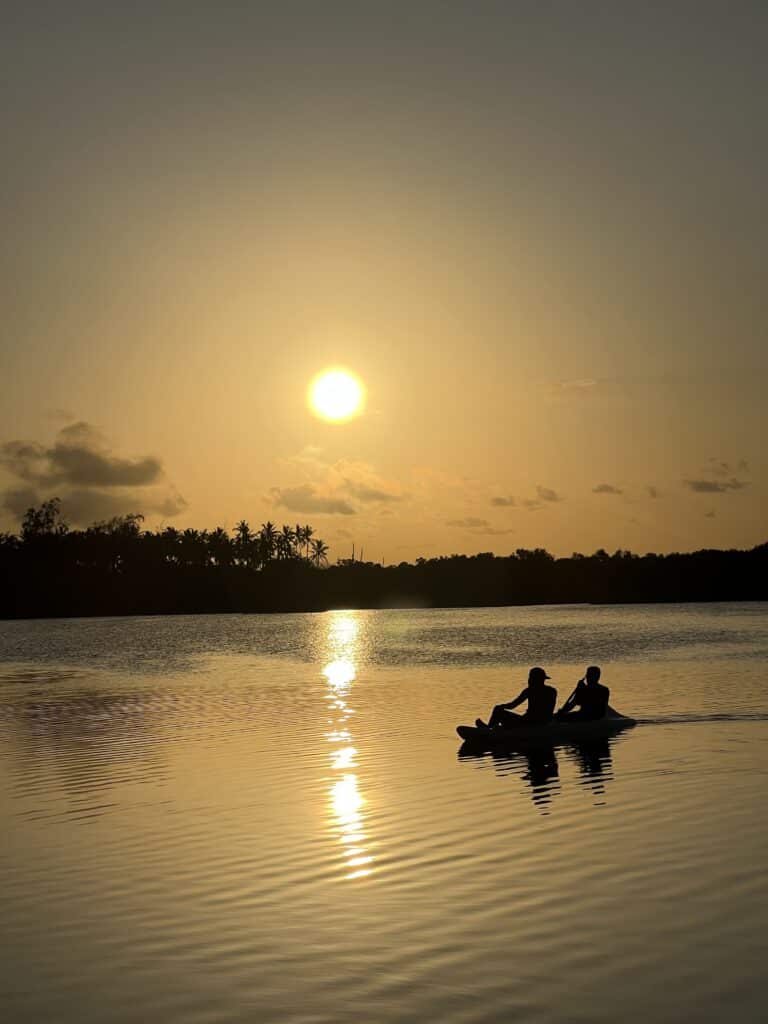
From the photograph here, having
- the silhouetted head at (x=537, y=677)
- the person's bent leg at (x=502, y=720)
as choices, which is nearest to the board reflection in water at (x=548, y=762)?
the person's bent leg at (x=502, y=720)

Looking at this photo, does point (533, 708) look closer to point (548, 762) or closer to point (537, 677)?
point (537, 677)

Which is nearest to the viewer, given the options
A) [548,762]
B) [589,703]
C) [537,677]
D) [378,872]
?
[378,872]

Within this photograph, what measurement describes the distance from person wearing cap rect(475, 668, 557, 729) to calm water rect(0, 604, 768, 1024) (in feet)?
4.19

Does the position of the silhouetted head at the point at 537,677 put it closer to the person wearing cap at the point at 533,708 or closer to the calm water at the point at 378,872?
the person wearing cap at the point at 533,708

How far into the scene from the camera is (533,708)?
2886cm

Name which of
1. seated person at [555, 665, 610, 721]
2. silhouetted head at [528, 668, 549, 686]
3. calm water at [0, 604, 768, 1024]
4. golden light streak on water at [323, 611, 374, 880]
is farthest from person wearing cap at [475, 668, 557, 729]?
golden light streak on water at [323, 611, 374, 880]

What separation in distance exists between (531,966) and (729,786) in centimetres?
1037

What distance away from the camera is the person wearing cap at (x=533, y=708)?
28.0m

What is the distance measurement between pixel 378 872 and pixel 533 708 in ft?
49.3

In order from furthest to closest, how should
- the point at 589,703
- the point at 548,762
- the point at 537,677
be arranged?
the point at 589,703 < the point at 537,677 < the point at 548,762

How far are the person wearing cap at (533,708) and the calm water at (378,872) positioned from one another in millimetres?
1277

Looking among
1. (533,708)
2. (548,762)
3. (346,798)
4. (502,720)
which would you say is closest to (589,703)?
(533,708)

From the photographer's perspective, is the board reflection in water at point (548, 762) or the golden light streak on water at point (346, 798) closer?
the golden light streak on water at point (346, 798)

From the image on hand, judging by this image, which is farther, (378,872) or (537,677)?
(537,677)
